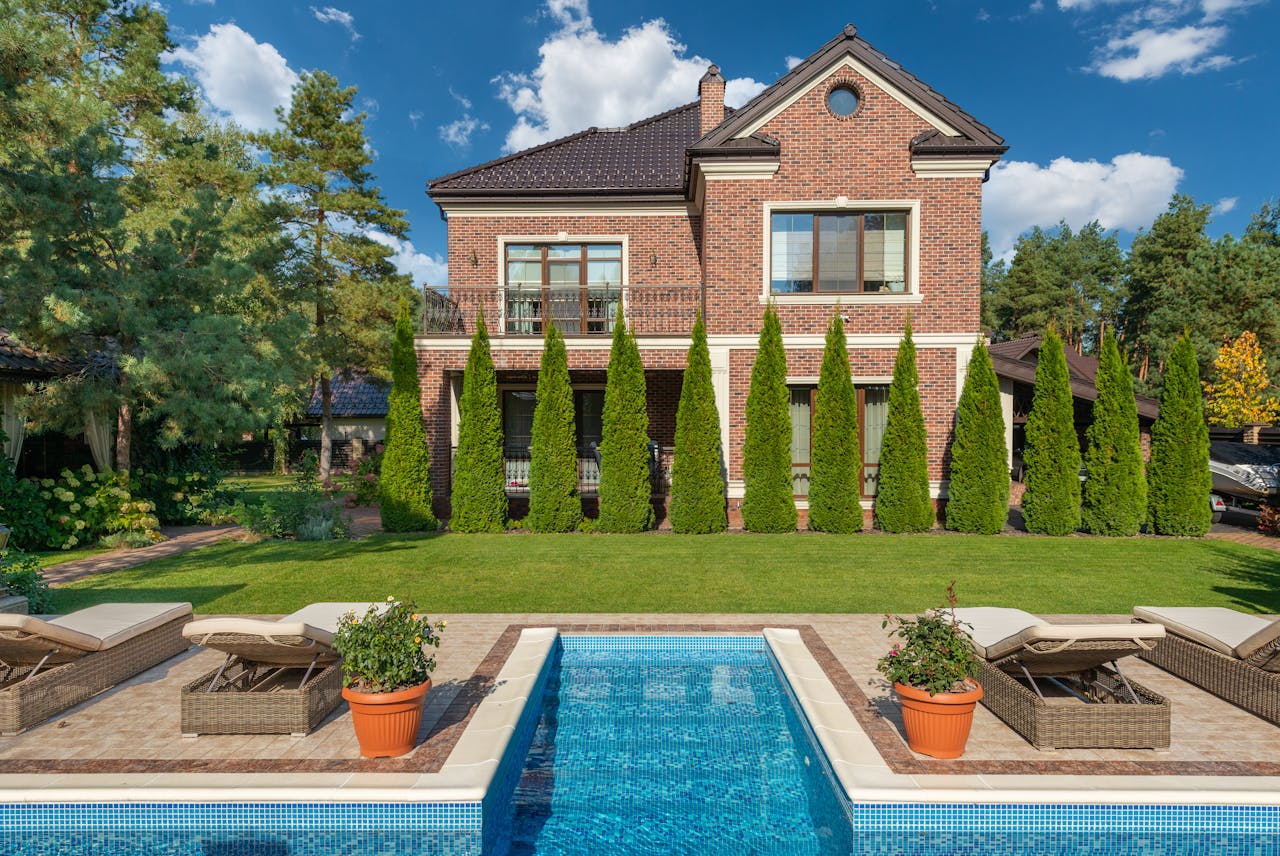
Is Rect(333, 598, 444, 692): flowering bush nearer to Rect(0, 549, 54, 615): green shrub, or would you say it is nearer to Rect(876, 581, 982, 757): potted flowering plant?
Rect(876, 581, 982, 757): potted flowering plant

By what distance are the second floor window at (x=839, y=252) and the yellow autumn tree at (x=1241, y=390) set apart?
57.8ft

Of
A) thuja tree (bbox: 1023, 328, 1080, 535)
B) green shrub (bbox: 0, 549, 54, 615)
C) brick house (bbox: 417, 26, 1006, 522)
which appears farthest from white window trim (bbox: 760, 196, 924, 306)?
green shrub (bbox: 0, 549, 54, 615)

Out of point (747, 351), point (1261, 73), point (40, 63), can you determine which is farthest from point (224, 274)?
point (1261, 73)

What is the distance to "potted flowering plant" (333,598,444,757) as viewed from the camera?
14.0 ft

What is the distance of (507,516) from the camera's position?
14.4m

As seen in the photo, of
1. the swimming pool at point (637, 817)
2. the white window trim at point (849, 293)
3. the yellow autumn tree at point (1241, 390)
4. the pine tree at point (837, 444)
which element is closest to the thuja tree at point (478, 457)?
the white window trim at point (849, 293)

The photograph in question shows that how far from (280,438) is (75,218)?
23002mm

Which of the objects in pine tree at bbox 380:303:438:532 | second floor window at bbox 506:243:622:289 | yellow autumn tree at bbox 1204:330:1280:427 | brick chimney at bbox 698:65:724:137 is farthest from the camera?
yellow autumn tree at bbox 1204:330:1280:427

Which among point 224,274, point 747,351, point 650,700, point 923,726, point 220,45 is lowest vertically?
point 650,700

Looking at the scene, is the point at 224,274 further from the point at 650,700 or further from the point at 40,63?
the point at 650,700

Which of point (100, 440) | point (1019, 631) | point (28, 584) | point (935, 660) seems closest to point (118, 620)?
point (28, 584)

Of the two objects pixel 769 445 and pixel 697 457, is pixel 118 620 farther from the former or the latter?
pixel 769 445

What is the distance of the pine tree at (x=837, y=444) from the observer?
13.5 metres

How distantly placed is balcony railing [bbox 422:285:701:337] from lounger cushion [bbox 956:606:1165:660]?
10117 mm
